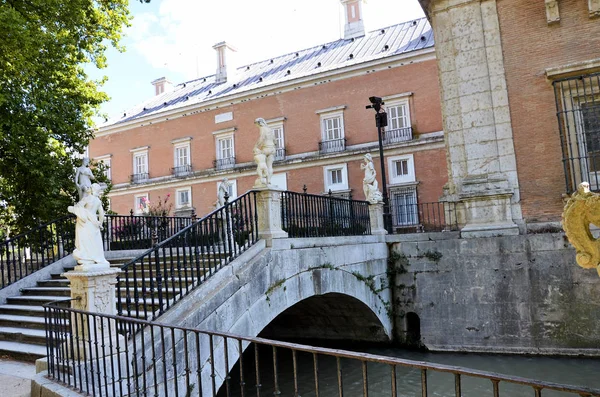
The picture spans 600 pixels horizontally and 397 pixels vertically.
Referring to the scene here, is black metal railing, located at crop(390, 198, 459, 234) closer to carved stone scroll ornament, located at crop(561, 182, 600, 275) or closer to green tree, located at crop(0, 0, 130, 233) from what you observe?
green tree, located at crop(0, 0, 130, 233)

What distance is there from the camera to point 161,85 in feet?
127

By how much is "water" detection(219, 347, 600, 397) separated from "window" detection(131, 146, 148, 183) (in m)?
25.3

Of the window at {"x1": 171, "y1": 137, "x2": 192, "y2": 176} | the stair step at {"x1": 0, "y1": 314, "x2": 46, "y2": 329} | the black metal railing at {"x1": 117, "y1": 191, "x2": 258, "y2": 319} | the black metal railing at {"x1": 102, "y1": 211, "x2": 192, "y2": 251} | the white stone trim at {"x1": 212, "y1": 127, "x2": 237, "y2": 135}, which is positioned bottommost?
the stair step at {"x1": 0, "y1": 314, "x2": 46, "y2": 329}

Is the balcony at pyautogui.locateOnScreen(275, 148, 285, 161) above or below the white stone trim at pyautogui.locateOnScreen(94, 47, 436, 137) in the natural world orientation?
below

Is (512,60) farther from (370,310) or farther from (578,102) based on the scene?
(370,310)

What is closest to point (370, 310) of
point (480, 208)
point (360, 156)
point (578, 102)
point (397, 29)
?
point (480, 208)

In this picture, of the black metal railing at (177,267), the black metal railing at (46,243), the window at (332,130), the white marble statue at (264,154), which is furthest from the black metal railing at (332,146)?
the black metal railing at (177,267)

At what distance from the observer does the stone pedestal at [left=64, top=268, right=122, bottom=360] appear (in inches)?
222

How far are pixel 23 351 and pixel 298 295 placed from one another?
4.52 m

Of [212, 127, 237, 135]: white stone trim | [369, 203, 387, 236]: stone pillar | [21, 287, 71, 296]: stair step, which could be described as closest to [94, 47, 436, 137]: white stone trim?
[212, 127, 237, 135]: white stone trim

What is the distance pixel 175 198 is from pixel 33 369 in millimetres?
25615

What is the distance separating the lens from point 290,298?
807 cm

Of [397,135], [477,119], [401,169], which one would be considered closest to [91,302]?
[477,119]

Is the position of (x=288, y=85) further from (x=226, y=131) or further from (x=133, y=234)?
(x=133, y=234)
